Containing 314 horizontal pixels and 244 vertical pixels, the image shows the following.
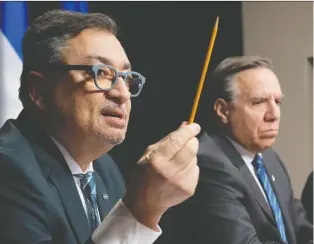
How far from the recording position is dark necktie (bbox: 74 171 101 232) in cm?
111

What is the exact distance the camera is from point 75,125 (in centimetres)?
110

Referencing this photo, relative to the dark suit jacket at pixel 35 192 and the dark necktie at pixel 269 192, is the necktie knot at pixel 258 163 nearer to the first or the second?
the dark necktie at pixel 269 192

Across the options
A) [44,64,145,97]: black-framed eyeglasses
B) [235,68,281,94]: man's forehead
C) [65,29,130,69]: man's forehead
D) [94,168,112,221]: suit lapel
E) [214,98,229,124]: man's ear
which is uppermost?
[65,29,130,69]: man's forehead

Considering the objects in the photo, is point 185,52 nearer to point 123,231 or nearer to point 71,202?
point 71,202

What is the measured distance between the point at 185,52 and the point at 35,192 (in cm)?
145

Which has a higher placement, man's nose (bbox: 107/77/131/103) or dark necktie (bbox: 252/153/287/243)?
man's nose (bbox: 107/77/131/103)

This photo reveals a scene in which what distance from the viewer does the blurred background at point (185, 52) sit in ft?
6.30

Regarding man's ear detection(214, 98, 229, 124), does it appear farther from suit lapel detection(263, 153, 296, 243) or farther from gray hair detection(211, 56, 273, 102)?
suit lapel detection(263, 153, 296, 243)

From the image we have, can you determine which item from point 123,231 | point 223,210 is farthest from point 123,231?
point 223,210

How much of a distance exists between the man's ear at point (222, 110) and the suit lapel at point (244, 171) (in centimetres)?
7

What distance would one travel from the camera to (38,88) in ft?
3.76

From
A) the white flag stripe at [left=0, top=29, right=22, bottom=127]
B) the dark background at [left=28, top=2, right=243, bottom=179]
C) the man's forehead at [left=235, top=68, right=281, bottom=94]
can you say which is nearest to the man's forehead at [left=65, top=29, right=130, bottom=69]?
the man's forehead at [left=235, top=68, right=281, bottom=94]

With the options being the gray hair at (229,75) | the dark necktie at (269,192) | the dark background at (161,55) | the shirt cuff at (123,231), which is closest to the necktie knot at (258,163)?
the dark necktie at (269,192)

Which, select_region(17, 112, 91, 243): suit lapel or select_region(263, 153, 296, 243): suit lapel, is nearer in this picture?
select_region(17, 112, 91, 243): suit lapel
